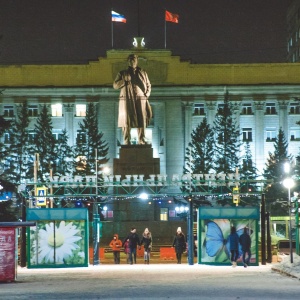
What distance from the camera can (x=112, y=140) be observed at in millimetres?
107062

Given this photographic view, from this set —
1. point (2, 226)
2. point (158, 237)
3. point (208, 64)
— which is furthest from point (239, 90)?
point (2, 226)

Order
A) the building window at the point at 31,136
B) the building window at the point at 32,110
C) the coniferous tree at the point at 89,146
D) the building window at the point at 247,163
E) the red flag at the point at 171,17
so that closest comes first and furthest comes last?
the red flag at the point at 171,17 → the coniferous tree at the point at 89,146 → the building window at the point at 31,136 → the building window at the point at 247,163 → the building window at the point at 32,110

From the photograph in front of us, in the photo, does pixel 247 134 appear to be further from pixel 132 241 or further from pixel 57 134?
pixel 132 241

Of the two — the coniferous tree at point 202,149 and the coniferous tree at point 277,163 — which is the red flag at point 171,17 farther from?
the coniferous tree at point 277,163

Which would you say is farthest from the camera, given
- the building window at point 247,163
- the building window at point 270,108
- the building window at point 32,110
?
the building window at point 270,108

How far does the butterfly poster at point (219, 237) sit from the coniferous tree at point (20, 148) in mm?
58819

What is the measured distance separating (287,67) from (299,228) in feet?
239

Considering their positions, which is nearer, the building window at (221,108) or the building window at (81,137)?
the building window at (81,137)

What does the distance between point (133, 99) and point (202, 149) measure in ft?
144

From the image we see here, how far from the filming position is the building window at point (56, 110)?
353 ft

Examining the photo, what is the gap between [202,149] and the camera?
98.8m

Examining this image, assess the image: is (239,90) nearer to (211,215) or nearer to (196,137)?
(196,137)

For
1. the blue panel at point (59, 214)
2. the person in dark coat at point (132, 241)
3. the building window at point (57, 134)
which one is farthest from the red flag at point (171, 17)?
the blue panel at point (59, 214)

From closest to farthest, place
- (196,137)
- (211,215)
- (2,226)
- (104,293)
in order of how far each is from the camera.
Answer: (104,293)
(2,226)
(211,215)
(196,137)
